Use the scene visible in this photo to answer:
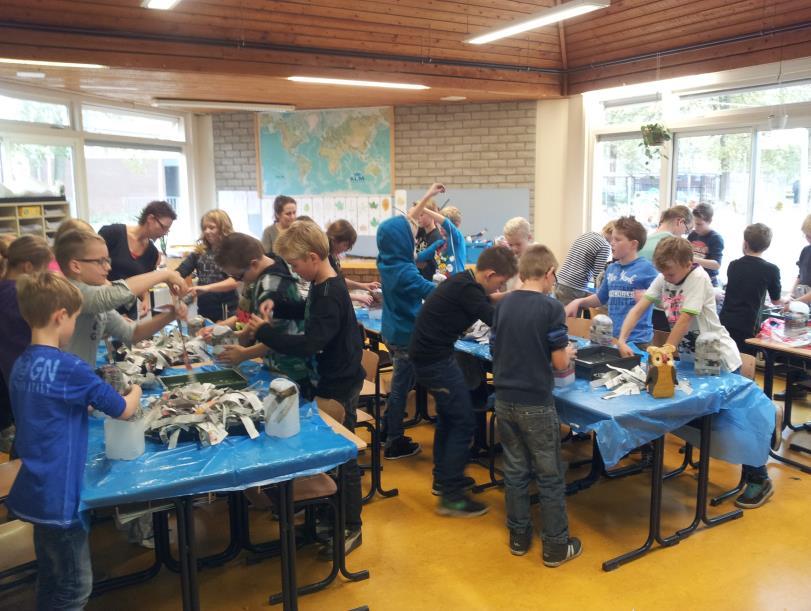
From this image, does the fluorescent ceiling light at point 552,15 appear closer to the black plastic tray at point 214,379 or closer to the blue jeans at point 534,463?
the blue jeans at point 534,463

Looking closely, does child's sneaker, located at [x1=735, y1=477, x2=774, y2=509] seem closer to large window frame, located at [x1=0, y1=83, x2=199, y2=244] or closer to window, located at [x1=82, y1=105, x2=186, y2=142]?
large window frame, located at [x1=0, y1=83, x2=199, y2=244]

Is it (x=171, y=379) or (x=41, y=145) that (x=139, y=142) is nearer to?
(x=41, y=145)

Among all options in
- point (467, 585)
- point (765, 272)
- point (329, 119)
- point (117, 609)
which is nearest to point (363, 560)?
point (467, 585)

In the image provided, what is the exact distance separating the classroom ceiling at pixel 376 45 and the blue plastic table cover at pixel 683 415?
437 cm

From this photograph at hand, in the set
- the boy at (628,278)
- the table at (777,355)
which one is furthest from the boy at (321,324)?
the table at (777,355)

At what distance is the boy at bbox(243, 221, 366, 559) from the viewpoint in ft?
9.62

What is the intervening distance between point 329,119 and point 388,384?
570cm

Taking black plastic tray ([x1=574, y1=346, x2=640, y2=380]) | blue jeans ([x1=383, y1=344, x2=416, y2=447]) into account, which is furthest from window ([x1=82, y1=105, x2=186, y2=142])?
black plastic tray ([x1=574, y1=346, x2=640, y2=380])

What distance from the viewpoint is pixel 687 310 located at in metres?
3.51

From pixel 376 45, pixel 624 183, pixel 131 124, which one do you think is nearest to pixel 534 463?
pixel 376 45

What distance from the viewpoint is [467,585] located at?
3094 mm

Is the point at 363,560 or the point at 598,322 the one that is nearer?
the point at 363,560

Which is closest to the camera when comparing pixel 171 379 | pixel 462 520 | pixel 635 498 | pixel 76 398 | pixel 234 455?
pixel 76 398

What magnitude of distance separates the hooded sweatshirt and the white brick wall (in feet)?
15.9
